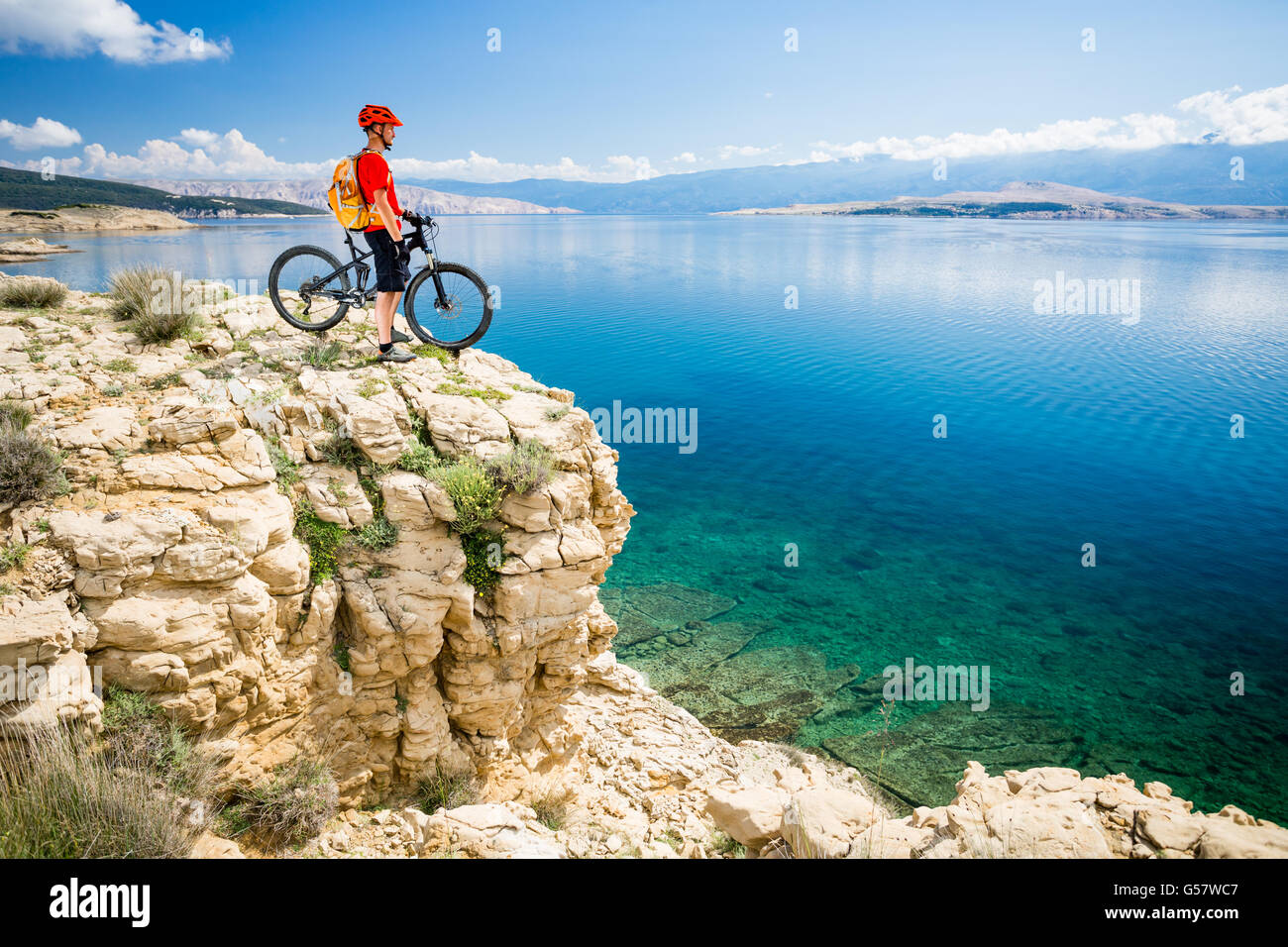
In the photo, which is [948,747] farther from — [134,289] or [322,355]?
[134,289]

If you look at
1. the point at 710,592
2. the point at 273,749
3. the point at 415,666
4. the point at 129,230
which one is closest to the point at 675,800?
the point at 415,666

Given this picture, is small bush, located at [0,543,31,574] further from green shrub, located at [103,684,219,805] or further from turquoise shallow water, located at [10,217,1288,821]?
turquoise shallow water, located at [10,217,1288,821]

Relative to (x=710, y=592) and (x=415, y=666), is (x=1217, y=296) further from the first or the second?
(x=415, y=666)

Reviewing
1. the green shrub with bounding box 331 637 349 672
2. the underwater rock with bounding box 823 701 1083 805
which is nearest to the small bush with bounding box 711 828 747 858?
the green shrub with bounding box 331 637 349 672

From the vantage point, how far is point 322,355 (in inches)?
336

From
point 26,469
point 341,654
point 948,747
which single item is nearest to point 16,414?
point 26,469

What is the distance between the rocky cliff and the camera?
5.65 m

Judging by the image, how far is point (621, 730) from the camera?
11.6 metres

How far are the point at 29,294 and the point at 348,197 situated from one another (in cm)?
527

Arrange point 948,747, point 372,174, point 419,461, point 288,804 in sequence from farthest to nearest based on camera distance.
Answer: point 948,747, point 372,174, point 419,461, point 288,804

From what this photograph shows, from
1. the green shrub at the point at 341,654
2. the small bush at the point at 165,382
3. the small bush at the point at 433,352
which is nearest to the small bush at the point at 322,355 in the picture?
the small bush at the point at 433,352

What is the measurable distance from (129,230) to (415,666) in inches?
3261

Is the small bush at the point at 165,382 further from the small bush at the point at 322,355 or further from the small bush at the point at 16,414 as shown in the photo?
the small bush at the point at 322,355
